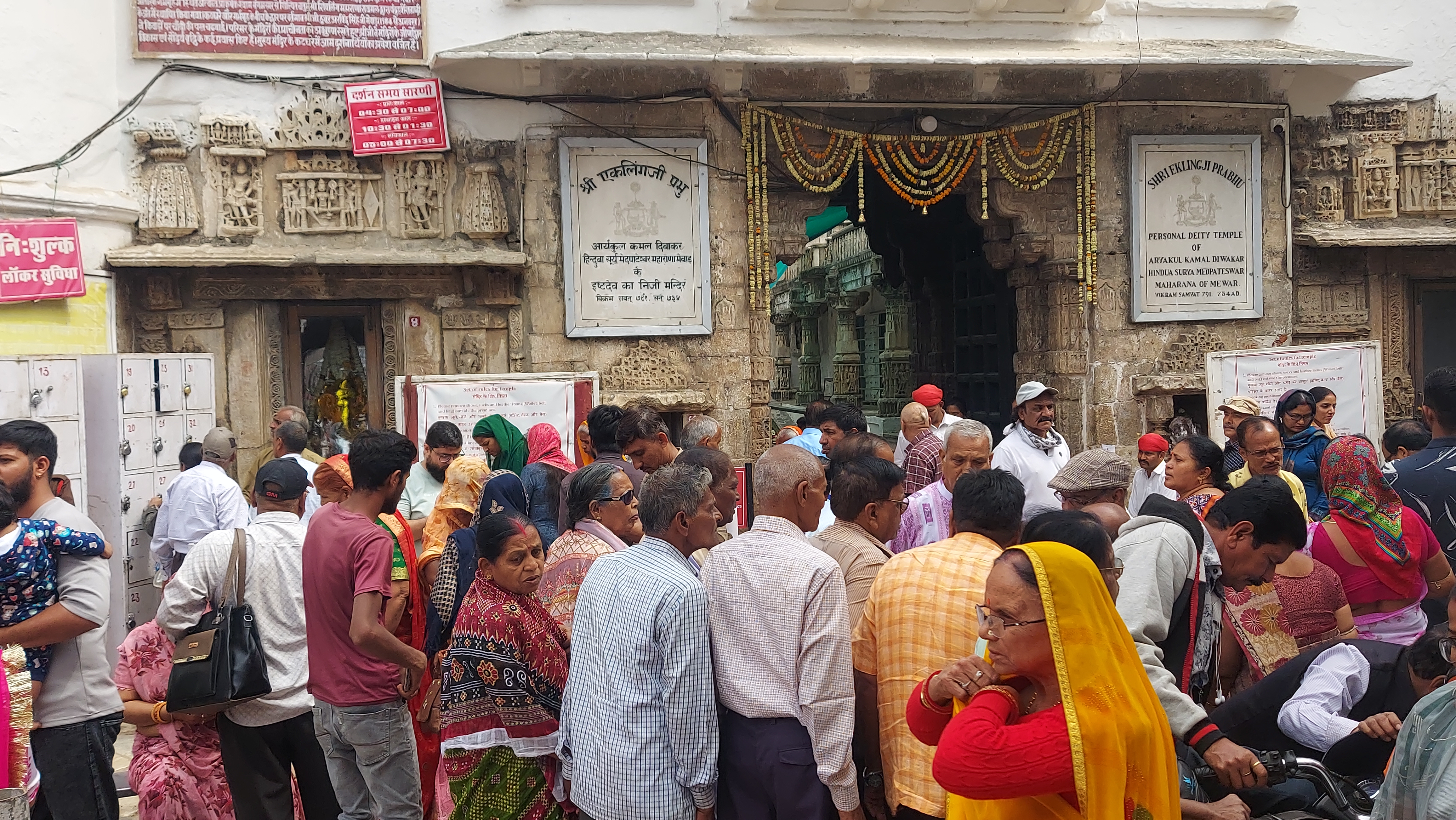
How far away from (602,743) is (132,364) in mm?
5795

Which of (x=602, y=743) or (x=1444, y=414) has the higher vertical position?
(x=1444, y=414)

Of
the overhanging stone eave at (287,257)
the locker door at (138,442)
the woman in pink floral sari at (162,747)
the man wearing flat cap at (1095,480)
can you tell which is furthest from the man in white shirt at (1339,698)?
the overhanging stone eave at (287,257)

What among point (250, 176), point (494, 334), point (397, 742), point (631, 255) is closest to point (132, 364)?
point (250, 176)

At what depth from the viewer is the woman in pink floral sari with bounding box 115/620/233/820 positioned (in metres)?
4.20

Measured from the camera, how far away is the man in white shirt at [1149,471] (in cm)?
703

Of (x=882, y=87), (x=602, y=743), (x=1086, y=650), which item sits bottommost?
(x=602, y=743)

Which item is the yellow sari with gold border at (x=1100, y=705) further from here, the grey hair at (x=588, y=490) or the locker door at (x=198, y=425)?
the locker door at (x=198, y=425)

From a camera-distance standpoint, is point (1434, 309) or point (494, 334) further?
point (1434, 309)

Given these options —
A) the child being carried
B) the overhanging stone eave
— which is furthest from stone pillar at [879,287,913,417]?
the child being carried

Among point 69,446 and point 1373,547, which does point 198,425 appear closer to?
point 69,446

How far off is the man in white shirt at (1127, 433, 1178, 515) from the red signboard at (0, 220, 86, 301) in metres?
7.43

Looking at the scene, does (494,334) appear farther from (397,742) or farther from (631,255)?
(397,742)

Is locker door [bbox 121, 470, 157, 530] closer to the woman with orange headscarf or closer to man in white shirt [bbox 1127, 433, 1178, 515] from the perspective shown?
the woman with orange headscarf

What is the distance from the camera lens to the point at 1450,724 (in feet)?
7.77
